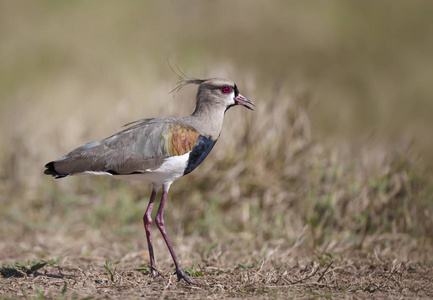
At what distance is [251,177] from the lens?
261 inches

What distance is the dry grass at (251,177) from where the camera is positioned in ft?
14.5

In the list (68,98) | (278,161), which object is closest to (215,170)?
(278,161)

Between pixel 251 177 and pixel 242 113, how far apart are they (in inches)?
36.5

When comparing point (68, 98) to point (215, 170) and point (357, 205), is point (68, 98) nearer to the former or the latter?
point (215, 170)

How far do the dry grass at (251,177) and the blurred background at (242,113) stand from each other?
0.03 metres

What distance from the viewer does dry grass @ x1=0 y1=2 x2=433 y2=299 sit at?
4.42 meters

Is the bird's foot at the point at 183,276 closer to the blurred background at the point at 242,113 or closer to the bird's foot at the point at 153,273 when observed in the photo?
the bird's foot at the point at 153,273

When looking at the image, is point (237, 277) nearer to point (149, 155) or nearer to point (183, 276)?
point (183, 276)

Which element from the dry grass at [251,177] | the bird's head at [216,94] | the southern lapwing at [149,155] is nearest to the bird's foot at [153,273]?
the southern lapwing at [149,155]

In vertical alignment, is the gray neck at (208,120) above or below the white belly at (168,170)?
above

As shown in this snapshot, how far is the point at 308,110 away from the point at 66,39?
7.25m

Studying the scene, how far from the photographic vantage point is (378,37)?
38.7 ft

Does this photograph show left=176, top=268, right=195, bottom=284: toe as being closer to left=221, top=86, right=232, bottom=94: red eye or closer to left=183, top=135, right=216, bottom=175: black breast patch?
left=183, top=135, right=216, bottom=175: black breast patch

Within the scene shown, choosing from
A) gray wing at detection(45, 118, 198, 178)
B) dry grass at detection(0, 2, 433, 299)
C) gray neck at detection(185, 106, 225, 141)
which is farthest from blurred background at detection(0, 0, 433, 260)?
gray wing at detection(45, 118, 198, 178)
